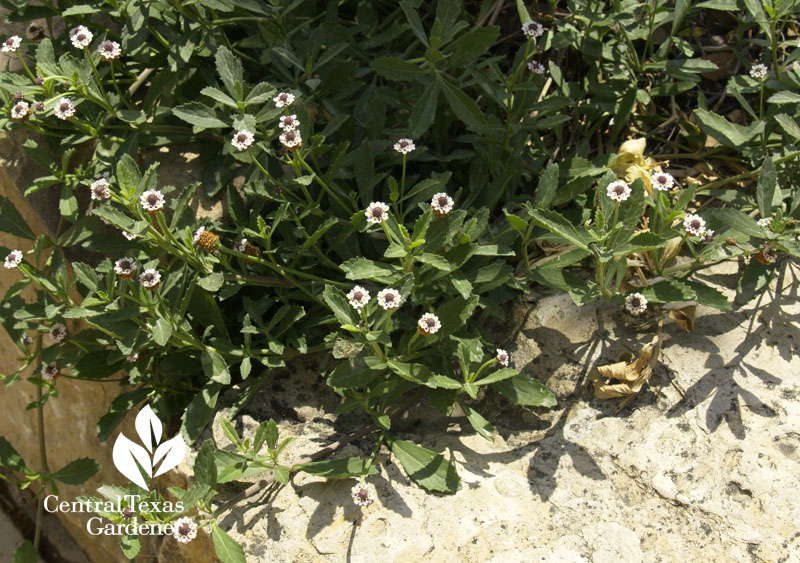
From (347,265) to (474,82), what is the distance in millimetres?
852

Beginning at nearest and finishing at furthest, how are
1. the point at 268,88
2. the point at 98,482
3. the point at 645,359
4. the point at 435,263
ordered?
the point at 435,263, the point at 645,359, the point at 268,88, the point at 98,482

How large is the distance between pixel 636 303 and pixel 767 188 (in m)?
0.59

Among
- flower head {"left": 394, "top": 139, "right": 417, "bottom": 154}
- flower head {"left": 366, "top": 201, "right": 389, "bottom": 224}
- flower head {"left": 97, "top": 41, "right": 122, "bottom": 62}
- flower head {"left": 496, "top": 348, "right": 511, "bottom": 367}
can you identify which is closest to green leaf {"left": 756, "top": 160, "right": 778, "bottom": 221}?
flower head {"left": 496, "top": 348, "right": 511, "bottom": 367}

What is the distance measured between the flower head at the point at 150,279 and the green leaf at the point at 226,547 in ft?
2.41

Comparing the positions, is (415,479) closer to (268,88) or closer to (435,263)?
(435,263)

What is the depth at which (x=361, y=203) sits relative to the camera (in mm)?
2713

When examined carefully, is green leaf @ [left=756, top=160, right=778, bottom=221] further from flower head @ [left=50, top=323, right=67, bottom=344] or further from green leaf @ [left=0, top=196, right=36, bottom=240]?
green leaf @ [left=0, top=196, right=36, bottom=240]

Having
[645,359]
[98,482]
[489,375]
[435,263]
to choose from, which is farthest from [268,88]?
[98,482]

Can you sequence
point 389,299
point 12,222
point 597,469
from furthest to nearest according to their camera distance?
point 12,222 → point 597,469 → point 389,299

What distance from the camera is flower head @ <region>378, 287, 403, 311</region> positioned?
2.11 meters

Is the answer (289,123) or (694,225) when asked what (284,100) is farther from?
(694,225)

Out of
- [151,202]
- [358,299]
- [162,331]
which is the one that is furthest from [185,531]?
[151,202]

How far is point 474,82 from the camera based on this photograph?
260 cm

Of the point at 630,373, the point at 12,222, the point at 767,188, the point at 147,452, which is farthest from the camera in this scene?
the point at 12,222
